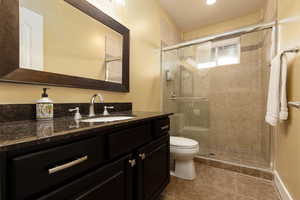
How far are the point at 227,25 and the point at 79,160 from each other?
3.26 meters

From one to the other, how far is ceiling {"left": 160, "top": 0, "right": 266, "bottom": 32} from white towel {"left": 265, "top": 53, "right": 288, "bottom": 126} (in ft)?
4.82

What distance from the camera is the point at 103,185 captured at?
0.70 meters

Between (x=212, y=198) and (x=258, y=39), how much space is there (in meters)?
2.51

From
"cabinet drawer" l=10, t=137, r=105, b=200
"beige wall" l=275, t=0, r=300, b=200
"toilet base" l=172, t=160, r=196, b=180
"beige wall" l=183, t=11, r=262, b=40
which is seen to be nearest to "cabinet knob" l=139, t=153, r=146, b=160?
"cabinet drawer" l=10, t=137, r=105, b=200

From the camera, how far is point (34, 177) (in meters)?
0.45

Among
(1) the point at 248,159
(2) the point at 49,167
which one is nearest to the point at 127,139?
(2) the point at 49,167

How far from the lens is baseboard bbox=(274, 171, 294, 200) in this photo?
1237mm

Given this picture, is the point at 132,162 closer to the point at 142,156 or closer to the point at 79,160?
the point at 142,156

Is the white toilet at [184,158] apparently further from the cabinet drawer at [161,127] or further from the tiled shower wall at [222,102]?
the tiled shower wall at [222,102]

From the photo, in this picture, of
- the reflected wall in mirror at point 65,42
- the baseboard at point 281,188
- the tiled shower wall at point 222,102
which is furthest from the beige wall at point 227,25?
the baseboard at point 281,188

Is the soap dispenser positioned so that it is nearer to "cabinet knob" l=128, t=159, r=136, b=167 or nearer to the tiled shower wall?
"cabinet knob" l=128, t=159, r=136, b=167

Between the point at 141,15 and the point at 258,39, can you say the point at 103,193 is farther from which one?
the point at 258,39

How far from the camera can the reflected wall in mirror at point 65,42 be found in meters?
0.87

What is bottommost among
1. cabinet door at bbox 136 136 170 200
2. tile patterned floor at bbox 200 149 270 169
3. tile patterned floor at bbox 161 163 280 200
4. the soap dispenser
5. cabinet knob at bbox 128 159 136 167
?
tile patterned floor at bbox 161 163 280 200
